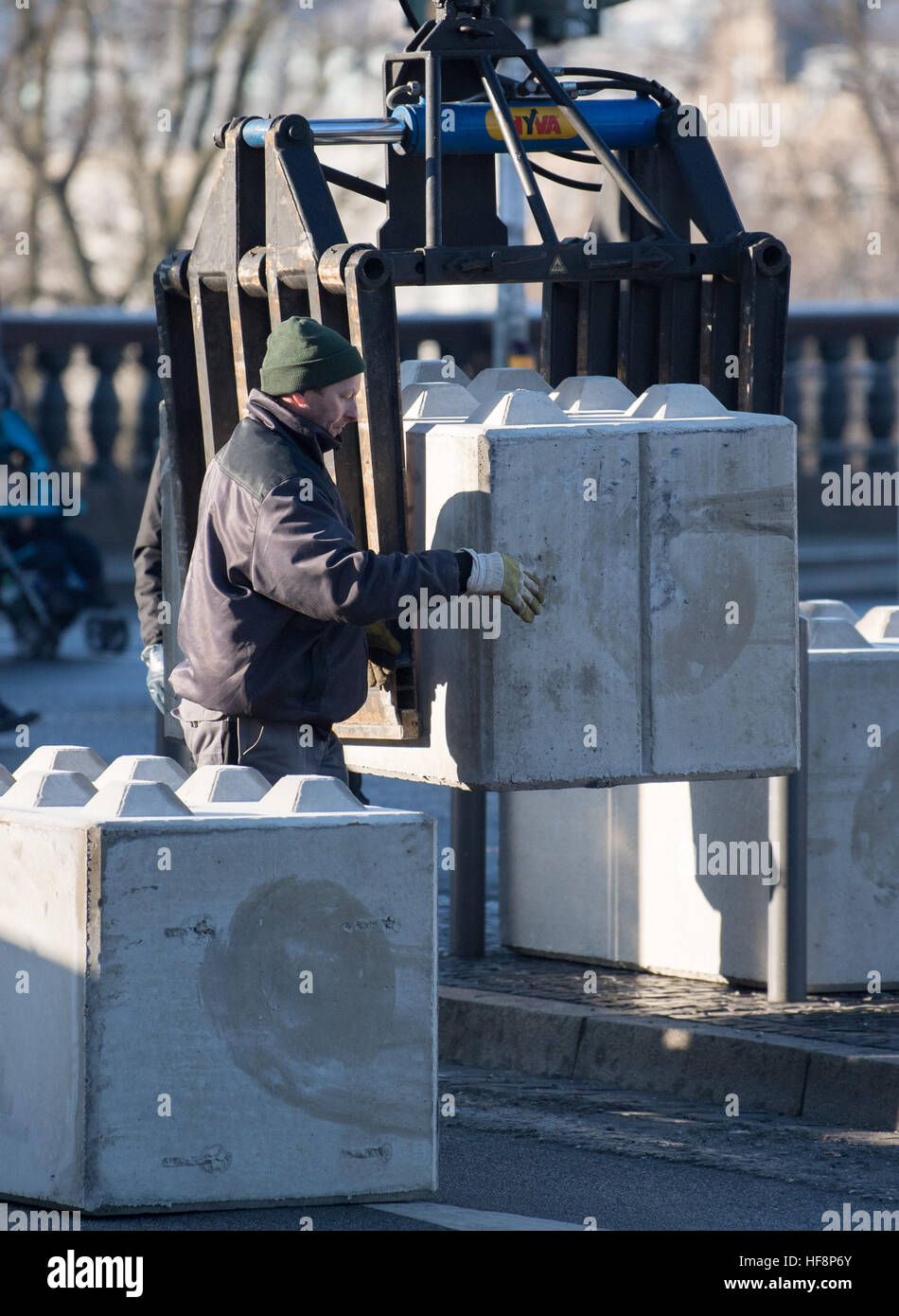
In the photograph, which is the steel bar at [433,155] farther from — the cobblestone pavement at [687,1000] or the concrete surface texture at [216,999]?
the cobblestone pavement at [687,1000]

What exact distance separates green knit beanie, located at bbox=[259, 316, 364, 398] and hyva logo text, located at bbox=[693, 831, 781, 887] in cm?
205

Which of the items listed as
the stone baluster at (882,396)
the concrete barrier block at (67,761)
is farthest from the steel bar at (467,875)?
the stone baluster at (882,396)

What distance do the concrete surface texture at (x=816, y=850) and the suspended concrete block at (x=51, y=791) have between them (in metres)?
2.46

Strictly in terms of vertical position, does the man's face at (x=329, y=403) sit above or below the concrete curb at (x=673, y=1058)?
above

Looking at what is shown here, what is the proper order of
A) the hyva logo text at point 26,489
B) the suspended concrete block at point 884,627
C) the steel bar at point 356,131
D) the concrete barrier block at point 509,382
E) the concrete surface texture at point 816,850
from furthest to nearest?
the hyva logo text at point 26,489, the suspended concrete block at point 884,627, the concrete surface texture at point 816,850, the steel bar at point 356,131, the concrete barrier block at point 509,382

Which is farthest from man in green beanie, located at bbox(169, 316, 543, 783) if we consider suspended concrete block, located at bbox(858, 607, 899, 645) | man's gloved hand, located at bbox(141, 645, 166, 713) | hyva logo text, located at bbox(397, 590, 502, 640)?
suspended concrete block, located at bbox(858, 607, 899, 645)

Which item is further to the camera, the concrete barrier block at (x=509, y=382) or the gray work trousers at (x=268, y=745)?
the concrete barrier block at (x=509, y=382)

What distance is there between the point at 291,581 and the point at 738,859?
2.06m

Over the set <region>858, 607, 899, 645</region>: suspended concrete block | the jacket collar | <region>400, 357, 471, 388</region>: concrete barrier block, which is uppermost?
<region>400, 357, 471, 388</region>: concrete barrier block

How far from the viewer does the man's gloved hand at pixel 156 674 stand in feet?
26.6

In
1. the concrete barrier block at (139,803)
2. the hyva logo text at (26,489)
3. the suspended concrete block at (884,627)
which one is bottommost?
the concrete barrier block at (139,803)

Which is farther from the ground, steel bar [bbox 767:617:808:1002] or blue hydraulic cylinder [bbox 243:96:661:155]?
blue hydraulic cylinder [bbox 243:96:661:155]

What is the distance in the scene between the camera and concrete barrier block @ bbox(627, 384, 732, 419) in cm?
628

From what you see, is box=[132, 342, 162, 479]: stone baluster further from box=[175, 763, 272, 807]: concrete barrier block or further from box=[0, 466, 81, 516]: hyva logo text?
box=[175, 763, 272, 807]: concrete barrier block
